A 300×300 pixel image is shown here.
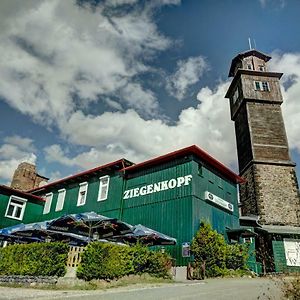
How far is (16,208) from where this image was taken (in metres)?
26.1

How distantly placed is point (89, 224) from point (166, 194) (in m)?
6.23

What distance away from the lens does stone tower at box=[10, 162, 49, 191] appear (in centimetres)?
3284

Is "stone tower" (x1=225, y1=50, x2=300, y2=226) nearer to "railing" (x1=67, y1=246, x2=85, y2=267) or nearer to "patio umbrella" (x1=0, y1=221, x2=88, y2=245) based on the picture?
"patio umbrella" (x1=0, y1=221, x2=88, y2=245)

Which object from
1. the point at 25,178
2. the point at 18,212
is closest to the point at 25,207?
the point at 18,212

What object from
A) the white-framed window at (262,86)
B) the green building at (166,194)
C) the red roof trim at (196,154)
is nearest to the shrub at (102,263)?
the green building at (166,194)

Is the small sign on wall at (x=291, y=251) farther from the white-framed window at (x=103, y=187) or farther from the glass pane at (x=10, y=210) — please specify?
the glass pane at (x=10, y=210)

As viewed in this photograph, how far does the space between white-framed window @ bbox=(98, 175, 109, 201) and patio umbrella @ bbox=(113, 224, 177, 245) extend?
6639mm

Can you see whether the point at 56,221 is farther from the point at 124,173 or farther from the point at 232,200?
the point at 232,200

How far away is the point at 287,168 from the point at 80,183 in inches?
743

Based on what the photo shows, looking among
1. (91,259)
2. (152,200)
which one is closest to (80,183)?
(152,200)

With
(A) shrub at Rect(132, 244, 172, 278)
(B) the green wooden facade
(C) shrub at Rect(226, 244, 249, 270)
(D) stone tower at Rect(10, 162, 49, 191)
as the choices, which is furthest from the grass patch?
(D) stone tower at Rect(10, 162, 49, 191)

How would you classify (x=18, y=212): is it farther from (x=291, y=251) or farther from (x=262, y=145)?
(x=262, y=145)

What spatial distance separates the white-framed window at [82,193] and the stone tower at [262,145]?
14.8 metres

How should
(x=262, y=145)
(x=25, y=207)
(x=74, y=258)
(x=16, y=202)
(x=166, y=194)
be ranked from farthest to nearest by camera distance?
(x=262, y=145), (x=25, y=207), (x=16, y=202), (x=166, y=194), (x=74, y=258)
